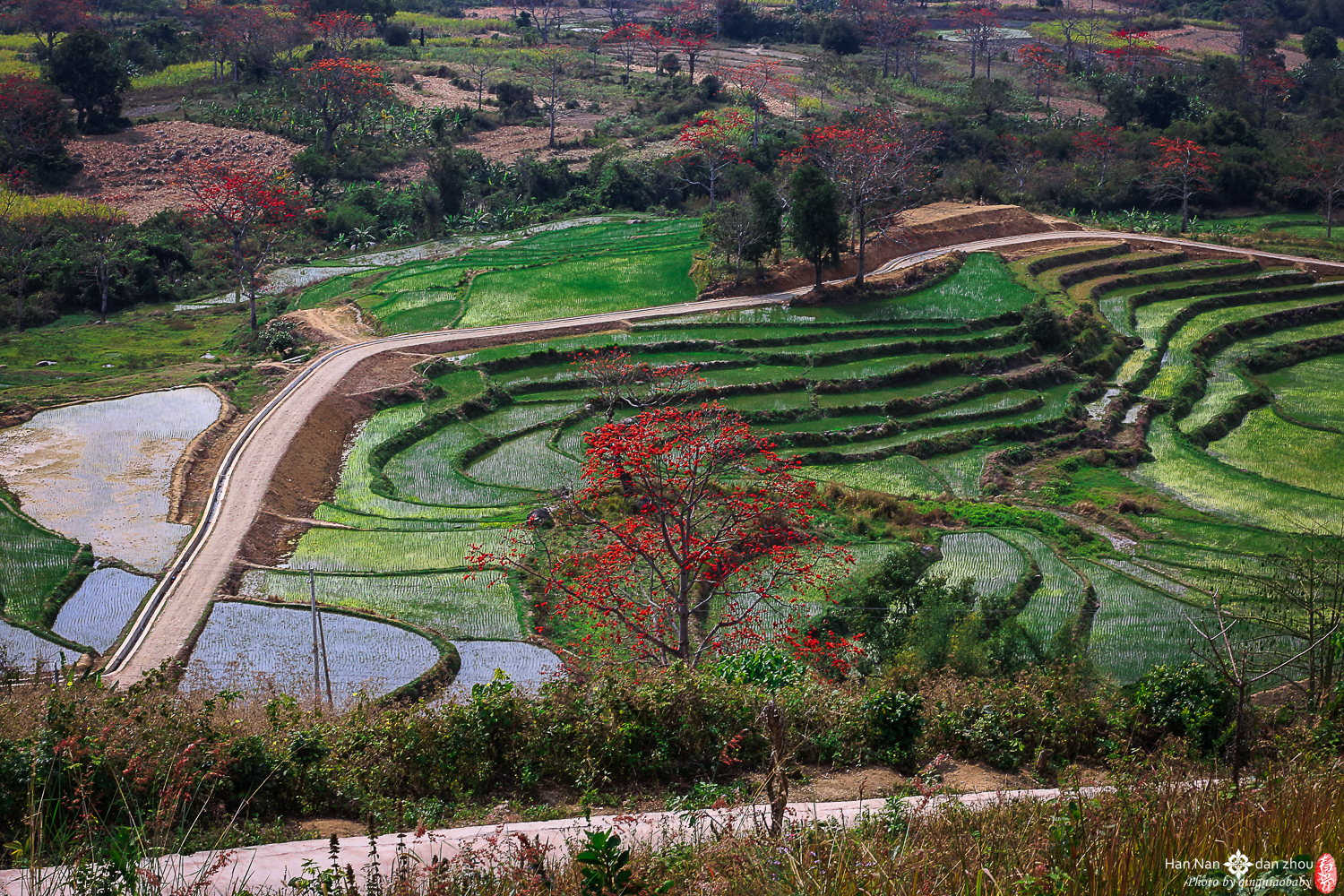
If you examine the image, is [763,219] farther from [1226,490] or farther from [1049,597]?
[1049,597]

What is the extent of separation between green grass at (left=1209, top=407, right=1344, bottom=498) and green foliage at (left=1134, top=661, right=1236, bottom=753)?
64.4 ft

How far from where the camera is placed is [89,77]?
59000 millimetres

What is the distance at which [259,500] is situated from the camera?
24.9 meters

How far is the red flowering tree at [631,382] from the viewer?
30.7m

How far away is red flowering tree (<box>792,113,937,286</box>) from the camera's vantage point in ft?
139

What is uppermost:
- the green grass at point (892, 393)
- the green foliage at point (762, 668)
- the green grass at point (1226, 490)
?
the green foliage at point (762, 668)

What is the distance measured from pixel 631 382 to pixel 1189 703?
2256cm

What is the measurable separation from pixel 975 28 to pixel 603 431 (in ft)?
285

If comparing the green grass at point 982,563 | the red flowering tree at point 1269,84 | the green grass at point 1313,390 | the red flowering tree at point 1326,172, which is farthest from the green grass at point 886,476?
the red flowering tree at point 1269,84

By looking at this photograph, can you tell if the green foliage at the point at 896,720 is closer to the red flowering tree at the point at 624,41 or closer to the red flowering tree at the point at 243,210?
the red flowering tree at the point at 243,210

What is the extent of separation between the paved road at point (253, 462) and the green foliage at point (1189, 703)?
10.9m

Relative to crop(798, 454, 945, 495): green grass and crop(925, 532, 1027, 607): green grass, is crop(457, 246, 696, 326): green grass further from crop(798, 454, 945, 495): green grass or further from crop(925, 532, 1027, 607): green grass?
crop(925, 532, 1027, 607): green grass

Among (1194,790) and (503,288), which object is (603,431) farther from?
(503,288)

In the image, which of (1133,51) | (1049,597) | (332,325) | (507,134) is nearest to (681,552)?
(1049,597)
